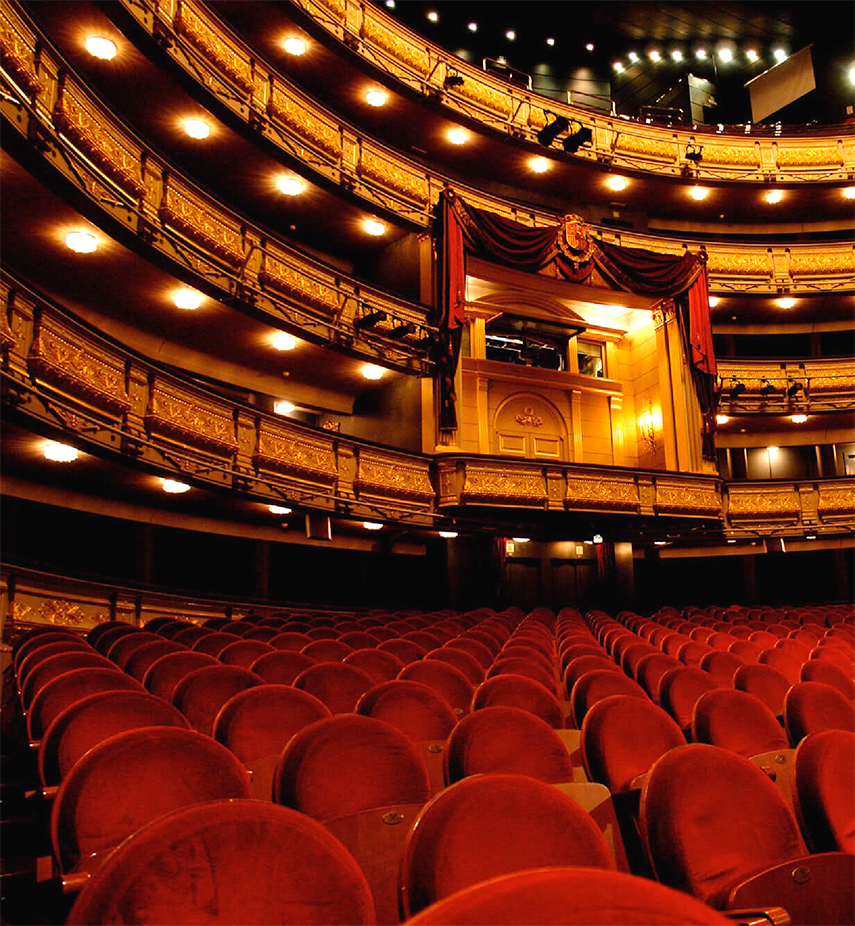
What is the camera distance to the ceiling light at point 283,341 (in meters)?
9.98

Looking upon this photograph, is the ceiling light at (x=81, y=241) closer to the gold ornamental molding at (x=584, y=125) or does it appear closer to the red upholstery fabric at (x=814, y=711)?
the red upholstery fabric at (x=814, y=711)

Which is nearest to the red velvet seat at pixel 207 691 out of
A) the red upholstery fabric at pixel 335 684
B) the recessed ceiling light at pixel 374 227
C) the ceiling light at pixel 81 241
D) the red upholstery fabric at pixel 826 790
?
the red upholstery fabric at pixel 335 684

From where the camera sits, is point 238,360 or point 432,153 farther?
point 432,153

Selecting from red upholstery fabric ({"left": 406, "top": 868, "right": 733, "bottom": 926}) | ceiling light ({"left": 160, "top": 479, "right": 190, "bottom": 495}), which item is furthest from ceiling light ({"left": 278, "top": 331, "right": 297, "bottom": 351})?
red upholstery fabric ({"left": 406, "top": 868, "right": 733, "bottom": 926})

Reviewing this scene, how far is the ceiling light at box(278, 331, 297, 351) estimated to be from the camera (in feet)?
32.7

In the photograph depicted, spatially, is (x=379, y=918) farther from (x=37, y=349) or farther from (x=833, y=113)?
(x=833, y=113)

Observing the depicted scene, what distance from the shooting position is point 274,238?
10062mm

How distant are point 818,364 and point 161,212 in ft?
42.4

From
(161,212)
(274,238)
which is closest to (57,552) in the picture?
(161,212)

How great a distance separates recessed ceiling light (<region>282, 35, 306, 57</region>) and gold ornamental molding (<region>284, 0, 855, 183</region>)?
41 centimetres

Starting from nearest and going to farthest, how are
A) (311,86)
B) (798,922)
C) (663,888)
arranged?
(663,888) → (798,922) → (311,86)

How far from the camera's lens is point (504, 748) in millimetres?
2508

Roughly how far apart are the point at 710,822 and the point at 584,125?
53.2ft

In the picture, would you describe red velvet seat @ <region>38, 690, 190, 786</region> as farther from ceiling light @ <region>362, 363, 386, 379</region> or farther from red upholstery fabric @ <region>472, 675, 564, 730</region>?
ceiling light @ <region>362, 363, 386, 379</region>
